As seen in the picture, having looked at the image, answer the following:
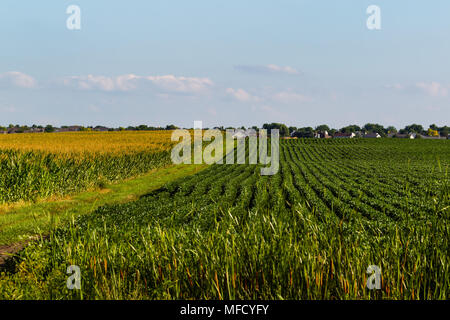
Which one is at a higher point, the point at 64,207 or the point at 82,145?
the point at 82,145

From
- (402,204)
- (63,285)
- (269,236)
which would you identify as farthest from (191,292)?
(402,204)

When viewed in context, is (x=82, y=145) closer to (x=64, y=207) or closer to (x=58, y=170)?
(x=58, y=170)

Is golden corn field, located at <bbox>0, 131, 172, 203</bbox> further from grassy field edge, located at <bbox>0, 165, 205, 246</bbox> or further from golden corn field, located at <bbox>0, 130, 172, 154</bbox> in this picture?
grassy field edge, located at <bbox>0, 165, 205, 246</bbox>

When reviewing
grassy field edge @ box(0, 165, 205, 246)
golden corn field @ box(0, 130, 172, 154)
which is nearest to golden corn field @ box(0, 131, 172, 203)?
golden corn field @ box(0, 130, 172, 154)

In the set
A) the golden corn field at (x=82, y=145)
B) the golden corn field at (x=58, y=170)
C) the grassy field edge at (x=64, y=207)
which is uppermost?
the golden corn field at (x=82, y=145)

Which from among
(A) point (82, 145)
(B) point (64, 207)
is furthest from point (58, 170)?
(A) point (82, 145)

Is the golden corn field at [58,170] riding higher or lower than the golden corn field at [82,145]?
lower

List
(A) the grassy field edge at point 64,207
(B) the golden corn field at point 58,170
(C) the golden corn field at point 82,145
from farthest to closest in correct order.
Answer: (C) the golden corn field at point 82,145 < (B) the golden corn field at point 58,170 < (A) the grassy field edge at point 64,207

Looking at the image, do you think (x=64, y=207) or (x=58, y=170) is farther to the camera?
(x=58, y=170)

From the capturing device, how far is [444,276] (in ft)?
12.8

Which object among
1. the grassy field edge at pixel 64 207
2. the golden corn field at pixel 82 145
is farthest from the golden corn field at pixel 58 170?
the grassy field edge at pixel 64 207

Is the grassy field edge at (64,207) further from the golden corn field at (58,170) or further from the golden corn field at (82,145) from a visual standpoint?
the golden corn field at (82,145)
